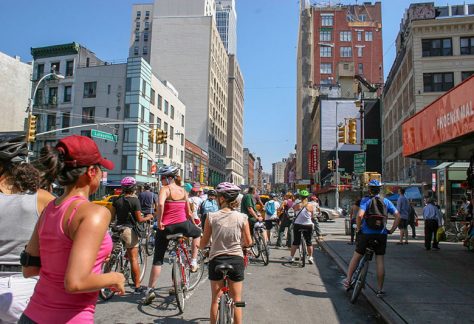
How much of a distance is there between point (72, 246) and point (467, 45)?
44496 millimetres

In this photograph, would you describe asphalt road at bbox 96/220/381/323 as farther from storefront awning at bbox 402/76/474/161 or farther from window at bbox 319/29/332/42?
window at bbox 319/29/332/42

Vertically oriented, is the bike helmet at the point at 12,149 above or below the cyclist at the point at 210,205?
above

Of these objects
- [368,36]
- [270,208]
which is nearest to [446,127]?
[270,208]

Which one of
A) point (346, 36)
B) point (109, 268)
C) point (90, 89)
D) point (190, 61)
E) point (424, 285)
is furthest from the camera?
point (346, 36)

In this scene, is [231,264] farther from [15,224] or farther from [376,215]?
[376,215]

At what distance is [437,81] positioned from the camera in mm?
38375

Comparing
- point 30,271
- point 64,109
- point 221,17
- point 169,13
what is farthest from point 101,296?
point 221,17

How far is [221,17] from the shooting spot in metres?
151

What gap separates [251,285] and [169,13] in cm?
8760

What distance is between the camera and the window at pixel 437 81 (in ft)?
125

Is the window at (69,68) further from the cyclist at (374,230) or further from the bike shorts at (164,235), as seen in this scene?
the cyclist at (374,230)

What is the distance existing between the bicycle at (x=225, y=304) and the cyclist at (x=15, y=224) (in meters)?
2.09

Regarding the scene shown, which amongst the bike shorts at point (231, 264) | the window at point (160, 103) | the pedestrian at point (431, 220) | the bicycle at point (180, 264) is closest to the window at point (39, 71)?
the window at point (160, 103)

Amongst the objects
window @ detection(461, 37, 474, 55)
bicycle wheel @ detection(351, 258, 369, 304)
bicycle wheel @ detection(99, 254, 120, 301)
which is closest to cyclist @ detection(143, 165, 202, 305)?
bicycle wheel @ detection(99, 254, 120, 301)
